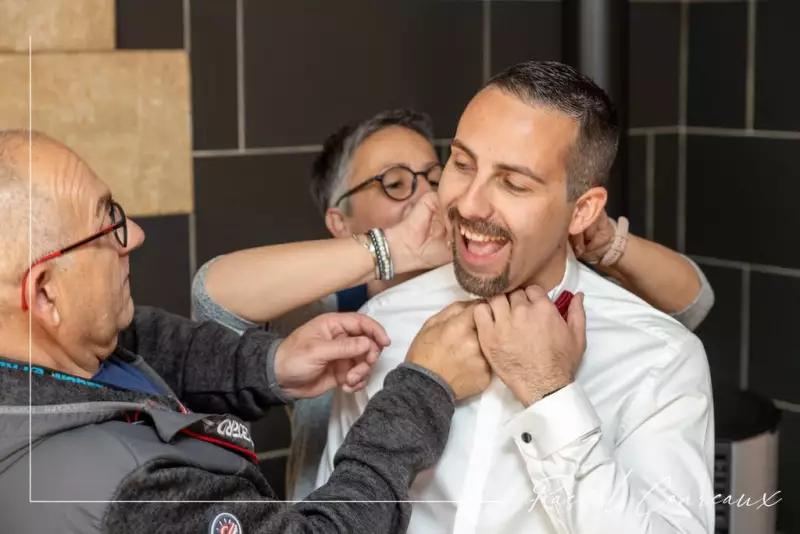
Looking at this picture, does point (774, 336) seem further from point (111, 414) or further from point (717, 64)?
point (111, 414)

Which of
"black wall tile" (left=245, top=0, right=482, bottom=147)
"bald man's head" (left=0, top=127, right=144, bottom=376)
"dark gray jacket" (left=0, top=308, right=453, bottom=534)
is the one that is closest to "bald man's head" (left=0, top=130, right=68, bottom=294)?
"bald man's head" (left=0, top=127, right=144, bottom=376)

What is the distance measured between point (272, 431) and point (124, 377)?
110 cm

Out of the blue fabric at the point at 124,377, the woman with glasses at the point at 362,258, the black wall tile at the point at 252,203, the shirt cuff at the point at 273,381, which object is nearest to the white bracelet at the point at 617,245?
the woman with glasses at the point at 362,258

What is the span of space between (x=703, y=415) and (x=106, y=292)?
0.66 m

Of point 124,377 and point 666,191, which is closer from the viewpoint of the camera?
A: point 124,377

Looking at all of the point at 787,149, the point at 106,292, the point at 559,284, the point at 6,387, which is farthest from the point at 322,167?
the point at 787,149

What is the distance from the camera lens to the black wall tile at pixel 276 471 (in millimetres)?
2342

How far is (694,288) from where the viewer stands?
1.62 m

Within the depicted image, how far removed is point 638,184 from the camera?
2.75 meters

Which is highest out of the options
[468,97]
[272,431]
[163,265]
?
[468,97]

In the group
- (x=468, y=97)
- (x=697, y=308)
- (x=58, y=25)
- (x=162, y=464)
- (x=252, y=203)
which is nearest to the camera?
(x=162, y=464)

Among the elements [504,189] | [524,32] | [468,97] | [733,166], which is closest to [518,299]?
[504,189]

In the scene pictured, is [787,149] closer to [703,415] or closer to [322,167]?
[322,167]

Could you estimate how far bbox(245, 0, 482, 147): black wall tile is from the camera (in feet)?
7.37
